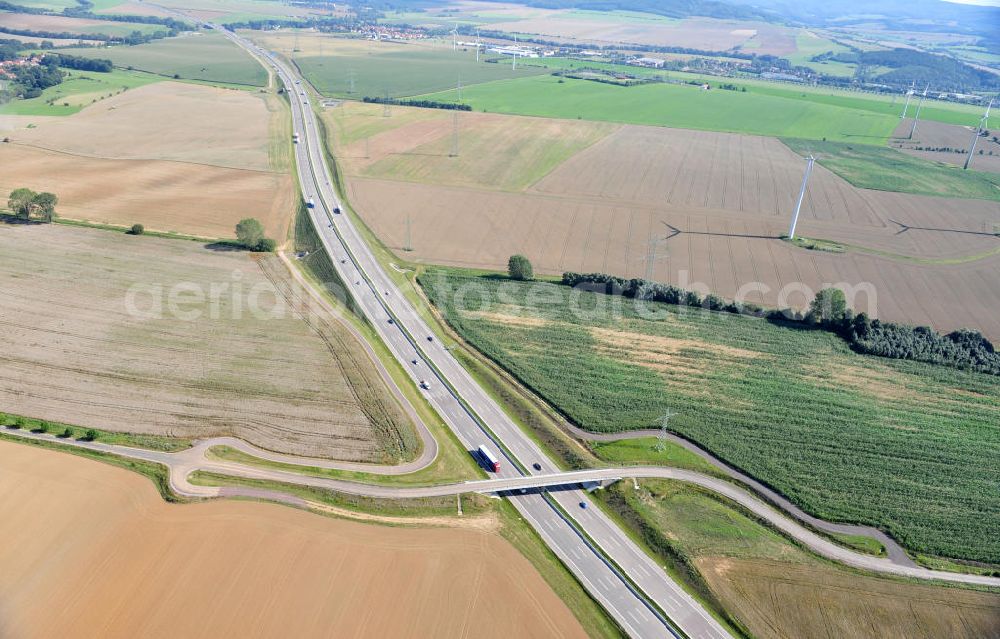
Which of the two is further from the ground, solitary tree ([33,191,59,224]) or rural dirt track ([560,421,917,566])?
solitary tree ([33,191,59,224])

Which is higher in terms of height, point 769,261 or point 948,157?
point 948,157

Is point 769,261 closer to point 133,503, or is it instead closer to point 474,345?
point 474,345

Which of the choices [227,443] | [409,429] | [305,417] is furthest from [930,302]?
[227,443]

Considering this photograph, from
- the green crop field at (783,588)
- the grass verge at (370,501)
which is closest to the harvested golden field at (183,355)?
the grass verge at (370,501)

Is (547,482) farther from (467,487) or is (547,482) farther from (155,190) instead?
(155,190)

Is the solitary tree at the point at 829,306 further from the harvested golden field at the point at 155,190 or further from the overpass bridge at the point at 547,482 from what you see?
the harvested golden field at the point at 155,190

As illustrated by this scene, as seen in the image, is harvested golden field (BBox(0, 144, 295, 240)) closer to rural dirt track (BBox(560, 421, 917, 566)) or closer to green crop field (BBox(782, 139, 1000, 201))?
rural dirt track (BBox(560, 421, 917, 566))

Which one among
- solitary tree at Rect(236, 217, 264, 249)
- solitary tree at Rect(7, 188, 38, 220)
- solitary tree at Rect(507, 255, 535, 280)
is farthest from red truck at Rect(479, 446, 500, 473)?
solitary tree at Rect(7, 188, 38, 220)

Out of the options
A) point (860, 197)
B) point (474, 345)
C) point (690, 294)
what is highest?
point (860, 197)

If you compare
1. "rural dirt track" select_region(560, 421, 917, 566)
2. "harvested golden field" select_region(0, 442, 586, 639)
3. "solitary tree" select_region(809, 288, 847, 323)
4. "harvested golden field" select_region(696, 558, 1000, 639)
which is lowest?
"harvested golden field" select_region(0, 442, 586, 639)
